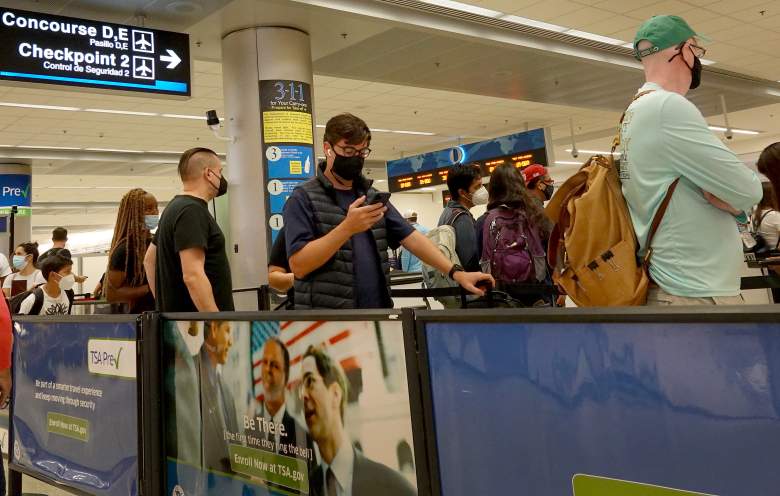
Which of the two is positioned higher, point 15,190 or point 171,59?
point 15,190

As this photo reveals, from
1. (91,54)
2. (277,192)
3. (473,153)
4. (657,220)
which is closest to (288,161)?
(277,192)

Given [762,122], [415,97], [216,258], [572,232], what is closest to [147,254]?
[216,258]

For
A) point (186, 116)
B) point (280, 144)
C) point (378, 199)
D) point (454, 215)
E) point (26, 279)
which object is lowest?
point (378, 199)

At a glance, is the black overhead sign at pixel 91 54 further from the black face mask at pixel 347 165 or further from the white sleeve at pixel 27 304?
the black face mask at pixel 347 165

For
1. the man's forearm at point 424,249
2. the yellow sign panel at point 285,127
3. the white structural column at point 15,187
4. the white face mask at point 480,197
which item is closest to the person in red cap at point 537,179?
the white face mask at point 480,197

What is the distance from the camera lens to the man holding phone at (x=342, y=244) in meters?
2.27

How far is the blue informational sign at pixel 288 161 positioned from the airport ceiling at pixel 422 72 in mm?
1215

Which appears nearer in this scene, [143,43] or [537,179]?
[537,179]

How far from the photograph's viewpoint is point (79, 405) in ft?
9.60

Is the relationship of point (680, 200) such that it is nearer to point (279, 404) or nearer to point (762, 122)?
point (279, 404)

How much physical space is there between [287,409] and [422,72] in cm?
725

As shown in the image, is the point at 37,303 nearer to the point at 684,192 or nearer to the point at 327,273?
the point at 327,273

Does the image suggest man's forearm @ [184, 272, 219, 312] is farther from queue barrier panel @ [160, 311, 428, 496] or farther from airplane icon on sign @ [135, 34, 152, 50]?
airplane icon on sign @ [135, 34, 152, 50]

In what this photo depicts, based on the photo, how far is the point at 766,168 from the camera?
2996mm
